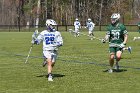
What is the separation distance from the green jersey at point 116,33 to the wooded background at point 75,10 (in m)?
78.3

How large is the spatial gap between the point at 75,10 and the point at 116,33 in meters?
84.6

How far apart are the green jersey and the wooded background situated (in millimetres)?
78279

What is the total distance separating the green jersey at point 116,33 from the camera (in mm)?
16203

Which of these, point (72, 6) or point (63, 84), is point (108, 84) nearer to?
point (63, 84)

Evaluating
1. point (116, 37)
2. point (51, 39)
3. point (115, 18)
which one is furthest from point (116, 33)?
point (51, 39)

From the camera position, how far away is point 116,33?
53.2 ft

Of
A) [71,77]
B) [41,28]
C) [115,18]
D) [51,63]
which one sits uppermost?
[115,18]

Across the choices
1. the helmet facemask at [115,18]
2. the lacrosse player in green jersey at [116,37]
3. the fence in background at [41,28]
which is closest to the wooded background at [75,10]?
the fence in background at [41,28]

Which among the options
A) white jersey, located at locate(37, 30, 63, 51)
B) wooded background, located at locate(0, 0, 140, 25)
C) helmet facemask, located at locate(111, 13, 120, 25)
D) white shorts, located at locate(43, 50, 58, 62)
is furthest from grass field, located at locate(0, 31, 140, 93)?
wooded background, located at locate(0, 0, 140, 25)

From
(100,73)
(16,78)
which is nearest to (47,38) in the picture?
(16,78)

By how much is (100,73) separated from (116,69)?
3.73 ft

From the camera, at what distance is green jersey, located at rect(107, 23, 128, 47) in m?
16.2

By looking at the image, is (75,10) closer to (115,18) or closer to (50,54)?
(115,18)

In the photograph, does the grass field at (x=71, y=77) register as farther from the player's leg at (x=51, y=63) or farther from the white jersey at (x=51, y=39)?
the white jersey at (x=51, y=39)
